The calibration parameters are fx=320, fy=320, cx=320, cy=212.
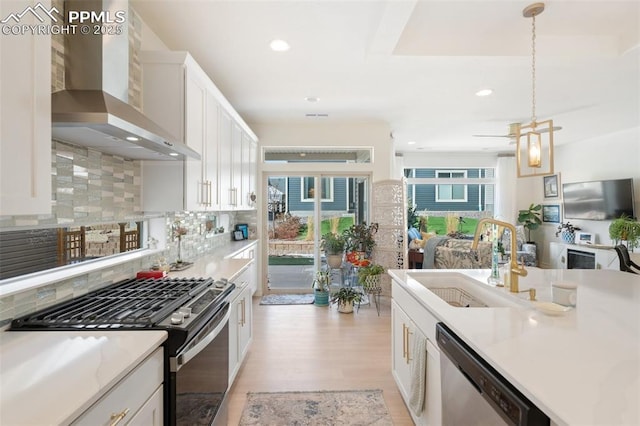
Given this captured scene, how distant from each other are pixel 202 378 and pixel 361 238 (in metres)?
3.50

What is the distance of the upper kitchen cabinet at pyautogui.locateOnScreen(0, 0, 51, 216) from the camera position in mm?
931

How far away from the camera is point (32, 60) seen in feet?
3.38

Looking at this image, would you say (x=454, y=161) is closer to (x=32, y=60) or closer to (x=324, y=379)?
(x=324, y=379)

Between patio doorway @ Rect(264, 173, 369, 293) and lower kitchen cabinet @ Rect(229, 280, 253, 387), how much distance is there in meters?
2.25

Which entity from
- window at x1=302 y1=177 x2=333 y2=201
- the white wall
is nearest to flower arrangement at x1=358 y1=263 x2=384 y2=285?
window at x1=302 y1=177 x2=333 y2=201

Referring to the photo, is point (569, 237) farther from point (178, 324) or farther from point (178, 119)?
point (178, 324)

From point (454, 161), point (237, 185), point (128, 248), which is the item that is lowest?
point (128, 248)

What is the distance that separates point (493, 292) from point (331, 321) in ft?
8.02

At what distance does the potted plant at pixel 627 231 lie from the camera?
5047mm

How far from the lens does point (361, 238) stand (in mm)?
4812

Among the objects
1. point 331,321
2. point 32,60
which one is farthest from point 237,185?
point 32,60

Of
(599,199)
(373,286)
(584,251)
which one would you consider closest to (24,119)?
(373,286)

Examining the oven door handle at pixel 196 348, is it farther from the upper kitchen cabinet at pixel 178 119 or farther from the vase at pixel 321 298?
the vase at pixel 321 298
